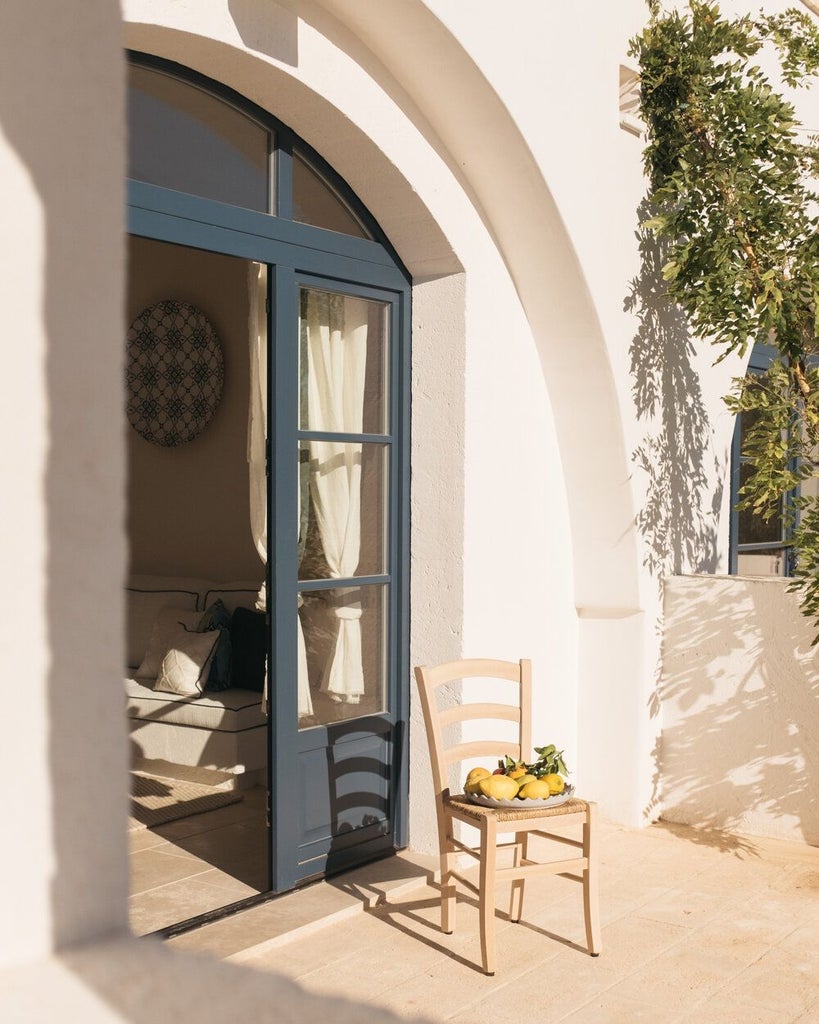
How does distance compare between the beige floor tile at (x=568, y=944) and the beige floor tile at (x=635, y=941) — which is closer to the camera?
the beige floor tile at (x=568, y=944)

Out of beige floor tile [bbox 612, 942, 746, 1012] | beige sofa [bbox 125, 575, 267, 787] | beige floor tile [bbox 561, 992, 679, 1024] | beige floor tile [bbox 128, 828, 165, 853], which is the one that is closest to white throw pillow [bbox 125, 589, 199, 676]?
beige sofa [bbox 125, 575, 267, 787]

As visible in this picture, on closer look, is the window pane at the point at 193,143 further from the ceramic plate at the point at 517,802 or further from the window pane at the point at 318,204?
the ceramic plate at the point at 517,802

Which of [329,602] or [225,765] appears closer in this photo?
[329,602]

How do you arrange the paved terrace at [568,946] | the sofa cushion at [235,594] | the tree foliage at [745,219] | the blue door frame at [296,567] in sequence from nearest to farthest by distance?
the paved terrace at [568,946] < the blue door frame at [296,567] < the tree foliage at [745,219] < the sofa cushion at [235,594]

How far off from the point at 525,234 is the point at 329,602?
1.70 metres

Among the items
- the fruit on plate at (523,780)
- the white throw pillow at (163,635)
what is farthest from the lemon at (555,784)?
the white throw pillow at (163,635)

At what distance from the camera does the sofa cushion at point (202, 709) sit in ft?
19.3

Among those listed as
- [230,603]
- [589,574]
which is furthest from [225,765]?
[589,574]

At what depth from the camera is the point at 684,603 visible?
17.8ft

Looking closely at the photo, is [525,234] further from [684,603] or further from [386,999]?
[386,999]

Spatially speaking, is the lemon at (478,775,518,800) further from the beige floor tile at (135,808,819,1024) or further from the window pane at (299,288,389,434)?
the window pane at (299,288,389,434)

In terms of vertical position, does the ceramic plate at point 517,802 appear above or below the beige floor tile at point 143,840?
above

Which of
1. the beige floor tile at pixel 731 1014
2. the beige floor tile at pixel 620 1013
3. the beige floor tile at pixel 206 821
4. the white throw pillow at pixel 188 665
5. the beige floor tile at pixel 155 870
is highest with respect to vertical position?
the white throw pillow at pixel 188 665

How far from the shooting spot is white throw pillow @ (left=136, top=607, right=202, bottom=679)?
21.5ft
